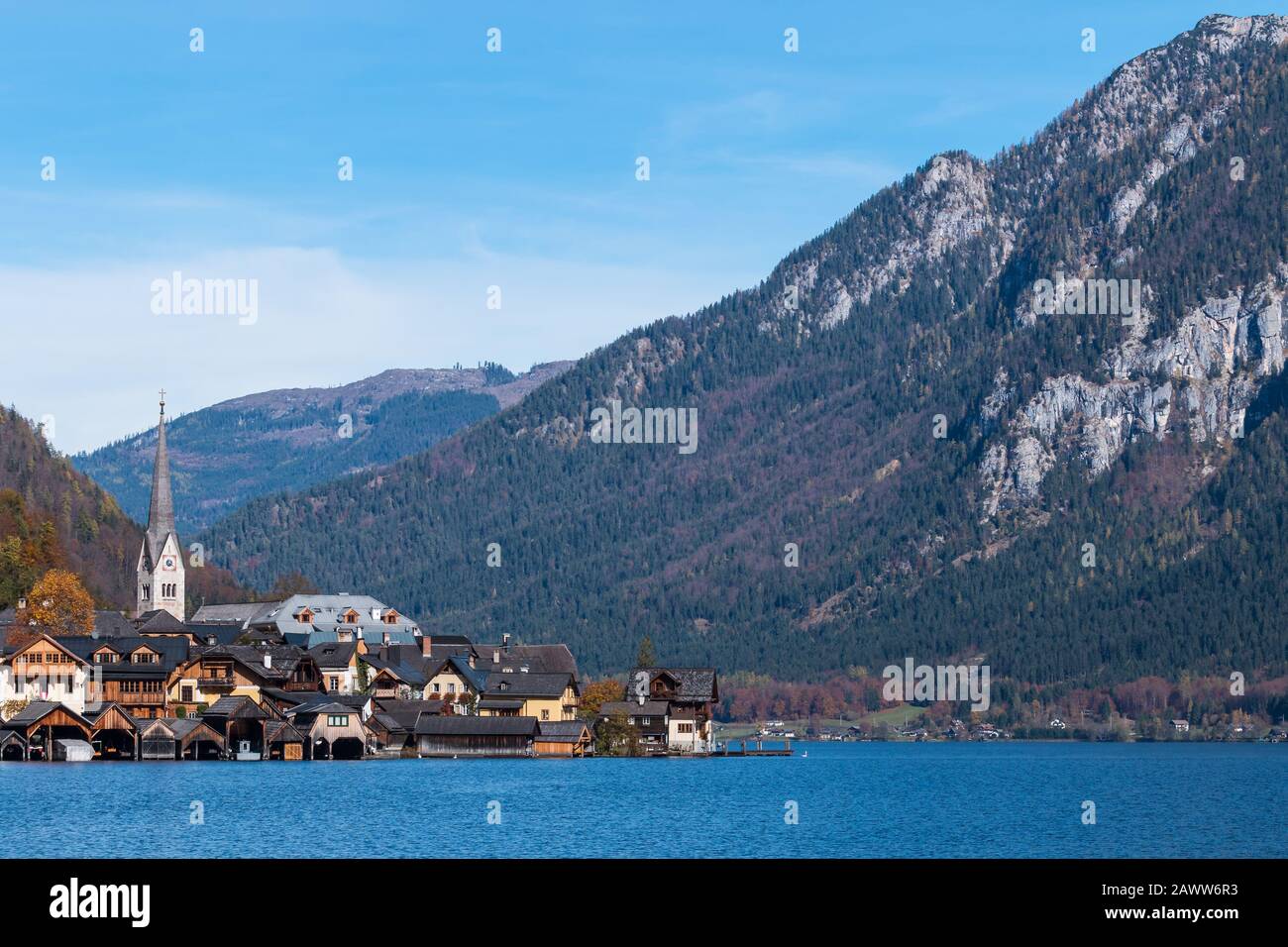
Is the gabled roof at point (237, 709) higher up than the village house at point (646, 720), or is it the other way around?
the gabled roof at point (237, 709)

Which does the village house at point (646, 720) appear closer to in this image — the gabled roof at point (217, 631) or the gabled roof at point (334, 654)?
the gabled roof at point (334, 654)

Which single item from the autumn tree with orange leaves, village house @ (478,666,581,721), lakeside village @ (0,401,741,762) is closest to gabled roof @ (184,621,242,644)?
lakeside village @ (0,401,741,762)

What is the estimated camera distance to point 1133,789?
12000 cm

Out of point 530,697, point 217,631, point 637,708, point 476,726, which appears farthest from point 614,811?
point 217,631

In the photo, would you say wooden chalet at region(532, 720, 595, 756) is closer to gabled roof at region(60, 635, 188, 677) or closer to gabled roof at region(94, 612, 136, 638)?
gabled roof at region(60, 635, 188, 677)

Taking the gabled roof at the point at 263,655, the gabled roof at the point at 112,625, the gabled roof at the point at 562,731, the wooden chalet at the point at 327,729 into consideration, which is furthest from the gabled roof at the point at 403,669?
the gabled roof at the point at 112,625

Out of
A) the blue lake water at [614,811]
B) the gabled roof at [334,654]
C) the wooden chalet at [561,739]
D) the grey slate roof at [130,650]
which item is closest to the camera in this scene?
the blue lake water at [614,811]

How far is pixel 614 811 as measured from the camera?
92750 mm

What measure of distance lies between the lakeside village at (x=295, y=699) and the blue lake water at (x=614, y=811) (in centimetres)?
795

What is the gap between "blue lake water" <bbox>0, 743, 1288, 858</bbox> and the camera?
2931 inches

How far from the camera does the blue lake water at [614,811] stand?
7444cm

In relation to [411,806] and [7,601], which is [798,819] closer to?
[411,806]
